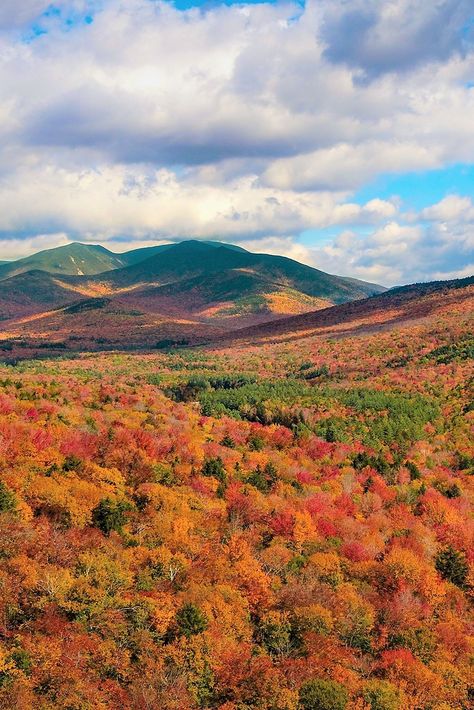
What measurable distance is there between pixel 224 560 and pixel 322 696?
15.3 meters

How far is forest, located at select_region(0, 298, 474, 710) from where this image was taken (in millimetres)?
36844

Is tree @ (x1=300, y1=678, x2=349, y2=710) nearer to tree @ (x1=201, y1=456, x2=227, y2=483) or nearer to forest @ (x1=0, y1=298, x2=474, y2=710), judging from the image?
forest @ (x1=0, y1=298, x2=474, y2=710)

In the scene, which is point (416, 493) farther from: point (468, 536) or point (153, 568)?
point (153, 568)

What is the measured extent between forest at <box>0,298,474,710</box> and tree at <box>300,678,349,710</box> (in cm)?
10

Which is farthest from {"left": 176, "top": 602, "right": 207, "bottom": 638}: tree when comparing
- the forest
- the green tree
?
the green tree

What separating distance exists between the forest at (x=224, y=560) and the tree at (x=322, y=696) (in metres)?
0.10

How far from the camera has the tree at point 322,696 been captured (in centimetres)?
3556

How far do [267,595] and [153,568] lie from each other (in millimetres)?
8874

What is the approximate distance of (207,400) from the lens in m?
116

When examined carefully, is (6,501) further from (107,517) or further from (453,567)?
(453,567)

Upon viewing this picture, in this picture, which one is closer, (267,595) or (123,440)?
(267,595)

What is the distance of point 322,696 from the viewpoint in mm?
35656

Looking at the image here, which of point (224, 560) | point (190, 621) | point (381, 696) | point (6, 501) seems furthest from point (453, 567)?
point (6, 501)

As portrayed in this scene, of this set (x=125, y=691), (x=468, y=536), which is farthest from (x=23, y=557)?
(x=468, y=536)
